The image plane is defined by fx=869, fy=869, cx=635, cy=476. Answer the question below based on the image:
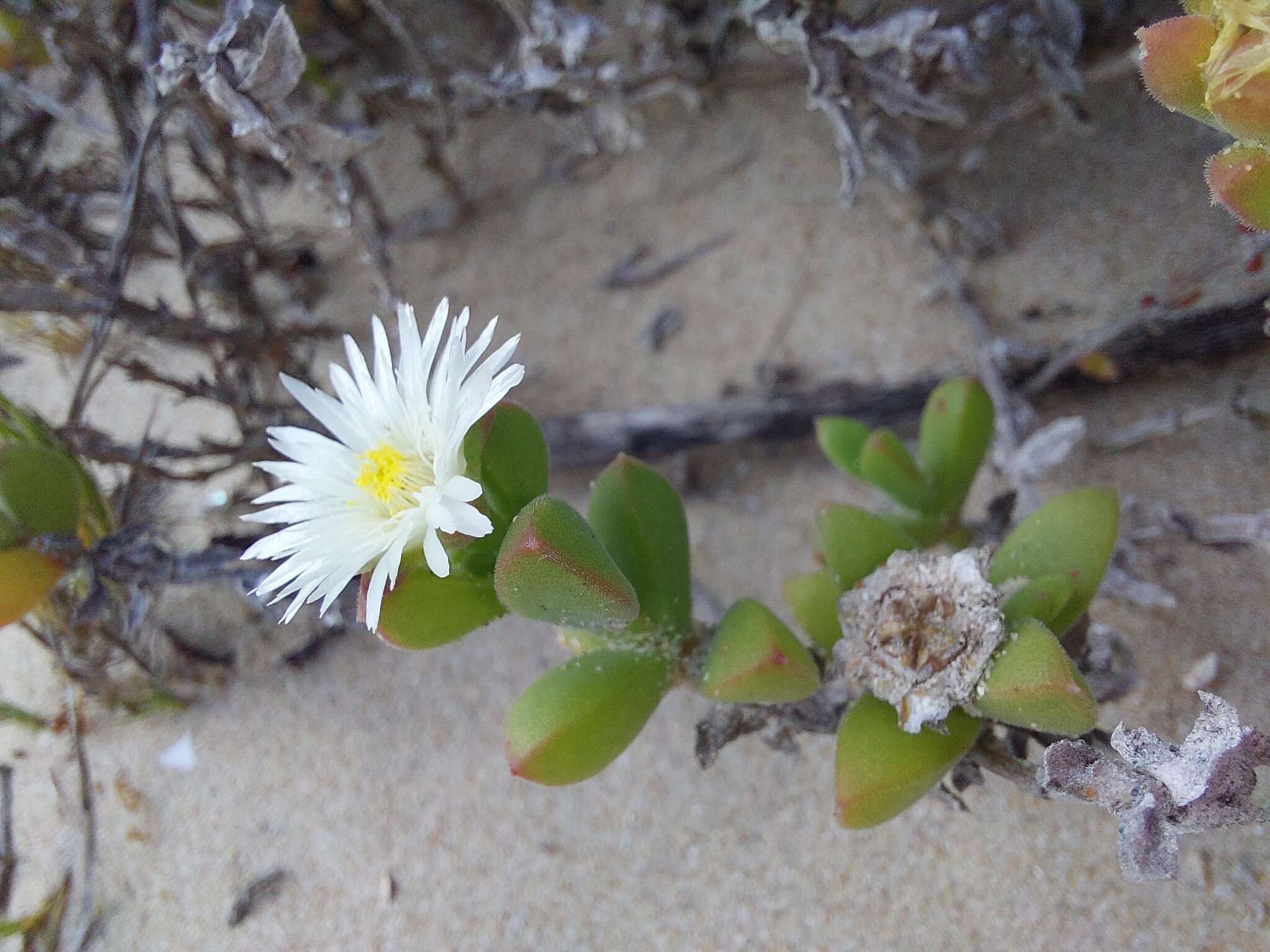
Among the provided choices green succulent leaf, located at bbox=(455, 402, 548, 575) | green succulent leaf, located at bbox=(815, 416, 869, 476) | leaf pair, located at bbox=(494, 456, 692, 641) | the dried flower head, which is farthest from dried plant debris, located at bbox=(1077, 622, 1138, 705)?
green succulent leaf, located at bbox=(455, 402, 548, 575)

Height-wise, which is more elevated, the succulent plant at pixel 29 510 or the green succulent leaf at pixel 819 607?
the succulent plant at pixel 29 510

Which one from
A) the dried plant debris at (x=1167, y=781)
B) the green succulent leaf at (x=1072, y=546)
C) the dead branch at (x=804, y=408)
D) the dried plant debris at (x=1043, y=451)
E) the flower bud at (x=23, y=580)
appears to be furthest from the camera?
the dead branch at (x=804, y=408)

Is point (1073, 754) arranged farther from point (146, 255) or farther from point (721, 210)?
point (146, 255)

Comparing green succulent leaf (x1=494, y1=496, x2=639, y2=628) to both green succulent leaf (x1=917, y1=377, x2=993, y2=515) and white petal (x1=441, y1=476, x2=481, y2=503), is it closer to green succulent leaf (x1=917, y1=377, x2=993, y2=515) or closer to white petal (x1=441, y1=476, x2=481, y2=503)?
white petal (x1=441, y1=476, x2=481, y2=503)

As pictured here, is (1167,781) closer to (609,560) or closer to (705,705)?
(609,560)

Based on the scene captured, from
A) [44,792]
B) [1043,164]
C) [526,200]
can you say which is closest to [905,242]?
[1043,164]

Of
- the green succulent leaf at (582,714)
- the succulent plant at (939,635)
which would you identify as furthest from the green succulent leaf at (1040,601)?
the green succulent leaf at (582,714)

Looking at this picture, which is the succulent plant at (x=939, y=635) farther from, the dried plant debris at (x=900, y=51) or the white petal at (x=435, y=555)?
the dried plant debris at (x=900, y=51)

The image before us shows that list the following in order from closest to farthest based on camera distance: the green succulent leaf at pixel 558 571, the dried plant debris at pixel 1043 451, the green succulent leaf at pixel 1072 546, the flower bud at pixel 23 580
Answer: the green succulent leaf at pixel 558 571 → the green succulent leaf at pixel 1072 546 → the flower bud at pixel 23 580 → the dried plant debris at pixel 1043 451

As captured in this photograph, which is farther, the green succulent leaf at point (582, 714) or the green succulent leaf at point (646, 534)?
the green succulent leaf at point (646, 534)
